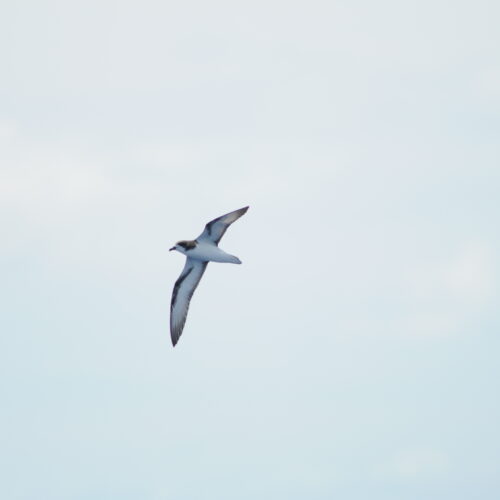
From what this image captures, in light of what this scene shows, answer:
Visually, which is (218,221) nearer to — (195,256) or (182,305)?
(195,256)

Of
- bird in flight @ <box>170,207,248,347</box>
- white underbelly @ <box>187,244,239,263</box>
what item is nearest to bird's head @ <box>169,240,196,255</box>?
bird in flight @ <box>170,207,248,347</box>

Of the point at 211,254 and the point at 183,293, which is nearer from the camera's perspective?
the point at 211,254

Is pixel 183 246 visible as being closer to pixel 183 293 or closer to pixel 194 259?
pixel 194 259

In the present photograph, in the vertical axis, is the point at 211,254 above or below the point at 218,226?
below

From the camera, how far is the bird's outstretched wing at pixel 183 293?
1736 inches

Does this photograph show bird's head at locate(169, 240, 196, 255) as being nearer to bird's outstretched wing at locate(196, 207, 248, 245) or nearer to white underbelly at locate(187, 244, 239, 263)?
white underbelly at locate(187, 244, 239, 263)

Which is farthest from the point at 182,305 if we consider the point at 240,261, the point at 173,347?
the point at 240,261

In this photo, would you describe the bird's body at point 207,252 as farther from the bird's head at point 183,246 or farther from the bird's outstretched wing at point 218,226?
the bird's outstretched wing at point 218,226

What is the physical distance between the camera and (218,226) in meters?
40.8

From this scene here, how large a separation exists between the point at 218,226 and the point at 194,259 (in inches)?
121

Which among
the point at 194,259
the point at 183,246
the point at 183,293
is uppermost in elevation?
the point at 194,259

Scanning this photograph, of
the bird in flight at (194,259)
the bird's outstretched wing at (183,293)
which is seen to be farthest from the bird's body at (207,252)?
the bird's outstretched wing at (183,293)

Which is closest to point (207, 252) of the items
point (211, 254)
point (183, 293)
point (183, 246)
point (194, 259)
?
point (211, 254)

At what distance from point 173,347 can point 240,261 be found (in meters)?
4.95
